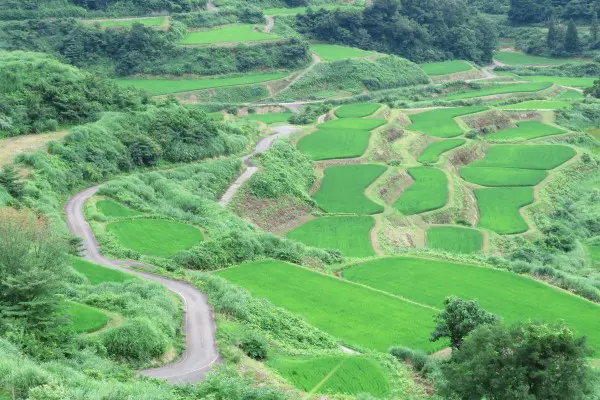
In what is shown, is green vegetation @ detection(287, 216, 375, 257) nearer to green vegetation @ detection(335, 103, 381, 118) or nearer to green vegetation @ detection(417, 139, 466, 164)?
green vegetation @ detection(417, 139, 466, 164)

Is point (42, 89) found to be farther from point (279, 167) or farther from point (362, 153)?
point (362, 153)

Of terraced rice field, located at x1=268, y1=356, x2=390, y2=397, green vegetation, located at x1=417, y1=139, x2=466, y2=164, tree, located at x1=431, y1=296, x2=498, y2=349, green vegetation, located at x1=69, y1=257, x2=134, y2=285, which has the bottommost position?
green vegetation, located at x1=417, y1=139, x2=466, y2=164

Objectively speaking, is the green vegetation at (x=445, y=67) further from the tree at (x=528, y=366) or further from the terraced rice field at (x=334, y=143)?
the tree at (x=528, y=366)

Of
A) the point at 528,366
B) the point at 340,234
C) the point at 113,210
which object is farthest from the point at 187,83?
the point at 528,366

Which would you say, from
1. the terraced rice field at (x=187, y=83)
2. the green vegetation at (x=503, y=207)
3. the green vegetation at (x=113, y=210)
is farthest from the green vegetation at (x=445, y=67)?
the green vegetation at (x=113, y=210)

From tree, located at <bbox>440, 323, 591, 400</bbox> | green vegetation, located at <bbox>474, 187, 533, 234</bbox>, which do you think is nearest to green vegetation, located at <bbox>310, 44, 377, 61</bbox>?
green vegetation, located at <bbox>474, 187, 533, 234</bbox>

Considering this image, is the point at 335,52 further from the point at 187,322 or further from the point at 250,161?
the point at 187,322
